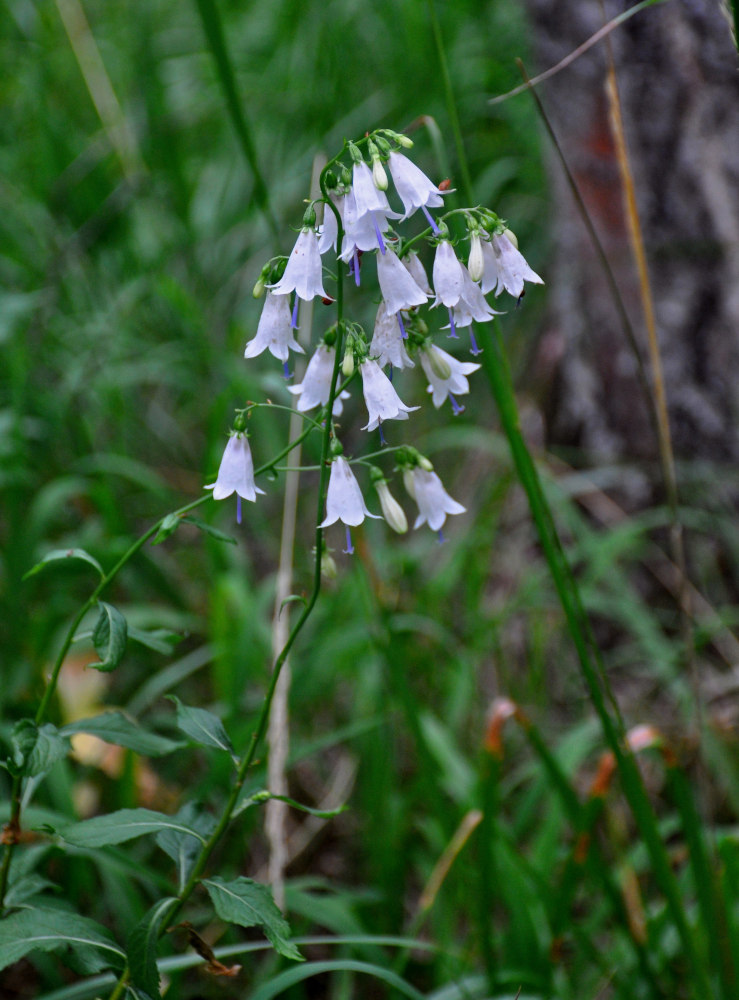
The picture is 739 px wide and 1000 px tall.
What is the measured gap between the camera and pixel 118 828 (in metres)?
1.18

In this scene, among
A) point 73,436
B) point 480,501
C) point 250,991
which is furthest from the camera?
point 480,501

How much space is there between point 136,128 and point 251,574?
2.51m

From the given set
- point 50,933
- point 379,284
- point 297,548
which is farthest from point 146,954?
point 297,548

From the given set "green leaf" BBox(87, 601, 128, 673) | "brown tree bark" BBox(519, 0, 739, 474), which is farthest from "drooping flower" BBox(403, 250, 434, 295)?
"brown tree bark" BBox(519, 0, 739, 474)

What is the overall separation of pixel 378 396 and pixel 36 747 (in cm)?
75

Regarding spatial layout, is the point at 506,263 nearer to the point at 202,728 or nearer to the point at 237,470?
the point at 237,470

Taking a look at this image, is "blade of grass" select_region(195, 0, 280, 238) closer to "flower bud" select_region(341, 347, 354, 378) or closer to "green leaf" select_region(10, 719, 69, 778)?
"flower bud" select_region(341, 347, 354, 378)

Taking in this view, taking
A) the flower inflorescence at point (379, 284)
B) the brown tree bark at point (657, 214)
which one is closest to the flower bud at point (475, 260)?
the flower inflorescence at point (379, 284)

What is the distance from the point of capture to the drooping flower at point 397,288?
1.15 meters

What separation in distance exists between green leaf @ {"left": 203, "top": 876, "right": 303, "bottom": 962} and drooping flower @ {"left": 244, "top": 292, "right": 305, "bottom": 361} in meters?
0.82

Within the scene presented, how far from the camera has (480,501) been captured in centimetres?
349

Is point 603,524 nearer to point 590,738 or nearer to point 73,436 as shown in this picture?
point 590,738

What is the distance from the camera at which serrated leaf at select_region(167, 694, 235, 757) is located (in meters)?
1.23

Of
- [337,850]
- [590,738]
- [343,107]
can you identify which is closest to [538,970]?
[590,738]
